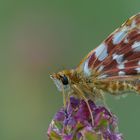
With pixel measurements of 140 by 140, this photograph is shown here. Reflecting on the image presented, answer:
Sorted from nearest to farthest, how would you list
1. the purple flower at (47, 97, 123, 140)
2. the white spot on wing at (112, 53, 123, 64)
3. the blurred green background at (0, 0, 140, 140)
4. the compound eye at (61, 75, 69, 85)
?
the purple flower at (47, 97, 123, 140)
the compound eye at (61, 75, 69, 85)
the white spot on wing at (112, 53, 123, 64)
the blurred green background at (0, 0, 140, 140)

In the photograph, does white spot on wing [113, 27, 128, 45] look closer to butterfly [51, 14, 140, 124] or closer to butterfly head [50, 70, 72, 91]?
butterfly [51, 14, 140, 124]

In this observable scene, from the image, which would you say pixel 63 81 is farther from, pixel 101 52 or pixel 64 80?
pixel 101 52

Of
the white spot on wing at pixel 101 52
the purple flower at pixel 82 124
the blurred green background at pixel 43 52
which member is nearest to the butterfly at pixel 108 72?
the white spot on wing at pixel 101 52

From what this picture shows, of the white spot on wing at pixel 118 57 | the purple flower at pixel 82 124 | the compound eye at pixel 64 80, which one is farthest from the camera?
the white spot on wing at pixel 118 57

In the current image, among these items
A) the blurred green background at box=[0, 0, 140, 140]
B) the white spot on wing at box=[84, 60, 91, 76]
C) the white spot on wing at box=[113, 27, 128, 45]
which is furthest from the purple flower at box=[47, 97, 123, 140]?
the blurred green background at box=[0, 0, 140, 140]

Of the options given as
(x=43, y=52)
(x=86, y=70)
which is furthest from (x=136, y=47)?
(x=43, y=52)

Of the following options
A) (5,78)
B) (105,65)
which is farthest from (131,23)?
(5,78)

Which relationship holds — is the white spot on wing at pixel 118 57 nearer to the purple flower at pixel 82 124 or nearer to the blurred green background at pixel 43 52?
the purple flower at pixel 82 124

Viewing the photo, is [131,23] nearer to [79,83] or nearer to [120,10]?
[79,83]
